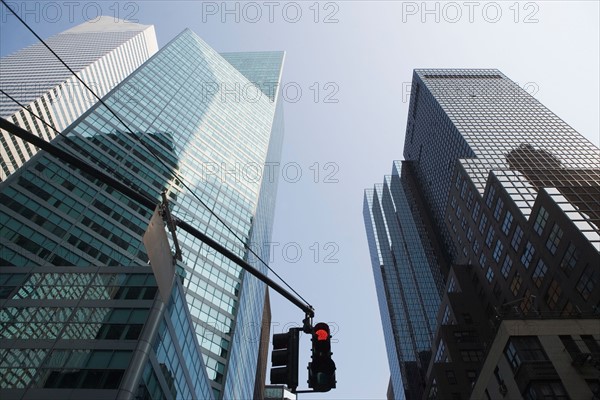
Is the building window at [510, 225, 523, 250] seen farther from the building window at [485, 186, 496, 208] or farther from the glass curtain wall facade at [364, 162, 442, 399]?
the glass curtain wall facade at [364, 162, 442, 399]

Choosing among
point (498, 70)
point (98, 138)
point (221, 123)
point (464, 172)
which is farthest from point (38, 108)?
point (498, 70)

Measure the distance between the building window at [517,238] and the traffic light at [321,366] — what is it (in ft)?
223

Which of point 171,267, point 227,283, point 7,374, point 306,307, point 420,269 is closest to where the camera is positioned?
point 306,307

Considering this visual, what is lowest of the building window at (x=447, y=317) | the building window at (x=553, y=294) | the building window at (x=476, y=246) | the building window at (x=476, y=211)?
the building window at (x=553, y=294)

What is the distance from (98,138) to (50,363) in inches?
2165

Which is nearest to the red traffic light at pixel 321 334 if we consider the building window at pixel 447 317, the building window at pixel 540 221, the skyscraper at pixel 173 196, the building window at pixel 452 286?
the skyscraper at pixel 173 196

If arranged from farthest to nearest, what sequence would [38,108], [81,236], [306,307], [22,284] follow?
[38,108] → [81,236] → [22,284] → [306,307]

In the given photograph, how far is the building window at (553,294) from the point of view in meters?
58.4

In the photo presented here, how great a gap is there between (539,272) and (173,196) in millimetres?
56601

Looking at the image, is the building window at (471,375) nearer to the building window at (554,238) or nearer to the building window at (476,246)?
the building window at (554,238)

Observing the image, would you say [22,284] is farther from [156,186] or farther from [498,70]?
[498,70]

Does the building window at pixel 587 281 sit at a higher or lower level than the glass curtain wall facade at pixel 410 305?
lower

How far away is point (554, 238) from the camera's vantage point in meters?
60.6

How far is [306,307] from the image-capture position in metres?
9.05
